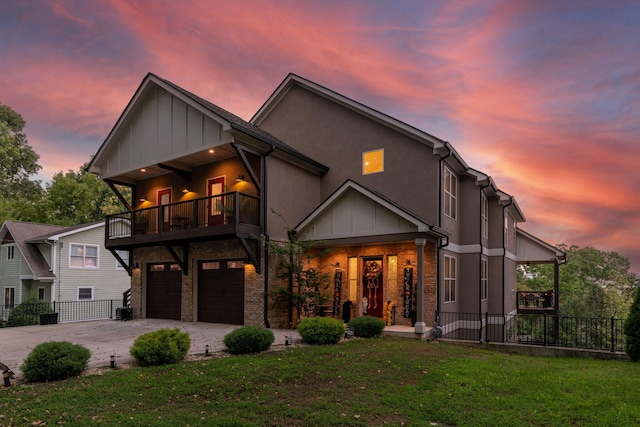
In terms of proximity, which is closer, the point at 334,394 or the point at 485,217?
the point at 334,394

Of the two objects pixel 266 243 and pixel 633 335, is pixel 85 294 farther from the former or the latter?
pixel 633 335

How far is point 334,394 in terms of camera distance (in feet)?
23.0

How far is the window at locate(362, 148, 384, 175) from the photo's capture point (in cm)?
1678

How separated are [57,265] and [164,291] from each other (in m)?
11.5

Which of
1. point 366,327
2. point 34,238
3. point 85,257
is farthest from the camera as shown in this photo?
point 85,257

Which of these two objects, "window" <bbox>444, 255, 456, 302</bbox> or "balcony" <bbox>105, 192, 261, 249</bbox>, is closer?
"balcony" <bbox>105, 192, 261, 249</bbox>

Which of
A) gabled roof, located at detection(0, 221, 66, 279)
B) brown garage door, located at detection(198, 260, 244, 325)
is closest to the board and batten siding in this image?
gabled roof, located at detection(0, 221, 66, 279)

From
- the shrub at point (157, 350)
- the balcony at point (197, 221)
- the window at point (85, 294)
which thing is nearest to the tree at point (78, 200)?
the window at point (85, 294)

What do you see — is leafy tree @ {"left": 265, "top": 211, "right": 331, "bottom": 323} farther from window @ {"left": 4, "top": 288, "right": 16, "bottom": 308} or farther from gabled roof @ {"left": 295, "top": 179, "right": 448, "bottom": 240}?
window @ {"left": 4, "top": 288, "right": 16, "bottom": 308}

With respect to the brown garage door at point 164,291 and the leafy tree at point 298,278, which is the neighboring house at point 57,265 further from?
the leafy tree at point 298,278

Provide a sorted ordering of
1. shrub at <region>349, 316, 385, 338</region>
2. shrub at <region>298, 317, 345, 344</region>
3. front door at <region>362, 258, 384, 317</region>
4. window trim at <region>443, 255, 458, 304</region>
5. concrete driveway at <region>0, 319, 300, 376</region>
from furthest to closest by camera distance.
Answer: front door at <region>362, 258, 384, 317</region> → window trim at <region>443, 255, 458, 304</region> → shrub at <region>349, 316, 385, 338</region> → shrub at <region>298, 317, 345, 344</region> → concrete driveway at <region>0, 319, 300, 376</region>

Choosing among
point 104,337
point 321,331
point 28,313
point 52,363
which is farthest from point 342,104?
point 28,313

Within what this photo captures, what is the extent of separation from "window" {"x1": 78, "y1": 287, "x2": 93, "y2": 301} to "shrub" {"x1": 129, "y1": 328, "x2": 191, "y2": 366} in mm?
21192

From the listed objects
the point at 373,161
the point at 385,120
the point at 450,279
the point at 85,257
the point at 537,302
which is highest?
the point at 385,120
